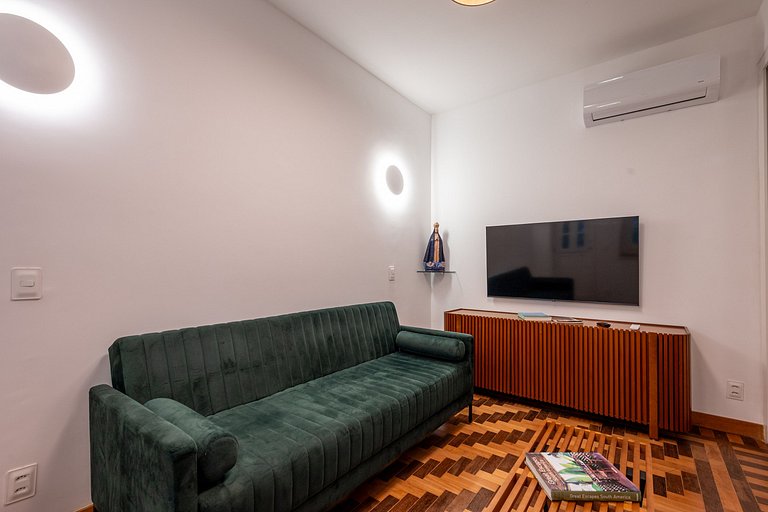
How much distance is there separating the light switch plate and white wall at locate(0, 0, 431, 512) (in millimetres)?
26

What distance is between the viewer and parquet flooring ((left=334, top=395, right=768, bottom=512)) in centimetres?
185

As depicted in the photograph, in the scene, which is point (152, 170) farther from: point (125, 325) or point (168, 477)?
point (168, 477)

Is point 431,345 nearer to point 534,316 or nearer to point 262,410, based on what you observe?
point 534,316

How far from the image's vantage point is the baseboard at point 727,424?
8.29 ft

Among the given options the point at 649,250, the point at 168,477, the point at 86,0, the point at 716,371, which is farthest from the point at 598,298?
the point at 86,0

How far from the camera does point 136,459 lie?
1.24 m

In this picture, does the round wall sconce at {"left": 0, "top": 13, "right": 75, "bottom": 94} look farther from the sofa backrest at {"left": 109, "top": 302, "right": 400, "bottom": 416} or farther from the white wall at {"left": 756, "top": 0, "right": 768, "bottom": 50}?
the white wall at {"left": 756, "top": 0, "right": 768, "bottom": 50}

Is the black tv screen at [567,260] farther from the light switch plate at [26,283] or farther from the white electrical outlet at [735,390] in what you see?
the light switch plate at [26,283]

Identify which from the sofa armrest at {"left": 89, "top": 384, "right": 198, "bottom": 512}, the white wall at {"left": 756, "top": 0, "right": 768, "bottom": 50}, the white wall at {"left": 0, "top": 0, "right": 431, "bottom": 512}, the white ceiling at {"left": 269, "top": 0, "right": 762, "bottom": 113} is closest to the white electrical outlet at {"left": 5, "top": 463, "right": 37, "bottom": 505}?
the white wall at {"left": 0, "top": 0, "right": 431, "bottom": 512}

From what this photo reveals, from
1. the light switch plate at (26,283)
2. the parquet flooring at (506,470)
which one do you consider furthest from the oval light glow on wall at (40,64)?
the parquet flooring at (506,470)

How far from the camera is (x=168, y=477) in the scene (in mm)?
1110

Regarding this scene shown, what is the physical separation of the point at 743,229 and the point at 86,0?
13.7 ft

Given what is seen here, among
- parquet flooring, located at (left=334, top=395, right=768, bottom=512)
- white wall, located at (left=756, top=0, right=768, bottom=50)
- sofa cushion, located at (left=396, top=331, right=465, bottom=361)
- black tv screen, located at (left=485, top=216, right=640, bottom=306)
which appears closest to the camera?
parquet flooring, located at (left=334, top=395, right=768, bottom=512)

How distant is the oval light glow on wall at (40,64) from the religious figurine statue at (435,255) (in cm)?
300
